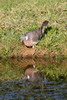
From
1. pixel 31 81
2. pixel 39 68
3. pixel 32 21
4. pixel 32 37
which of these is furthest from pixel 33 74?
pixel 32 21

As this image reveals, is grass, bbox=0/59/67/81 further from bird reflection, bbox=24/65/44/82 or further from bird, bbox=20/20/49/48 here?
bird, bbox=20/20/49/48

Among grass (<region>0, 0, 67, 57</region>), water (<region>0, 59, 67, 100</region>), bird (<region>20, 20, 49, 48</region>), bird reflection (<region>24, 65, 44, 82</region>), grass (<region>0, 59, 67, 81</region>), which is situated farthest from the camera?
grass (<region>0, 0, 67, 57</region>)

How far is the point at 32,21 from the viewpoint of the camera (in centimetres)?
1708

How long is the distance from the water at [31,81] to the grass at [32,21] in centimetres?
76

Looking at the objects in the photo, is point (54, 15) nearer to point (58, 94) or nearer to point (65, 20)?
point (65, 20)

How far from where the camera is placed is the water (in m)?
11.1

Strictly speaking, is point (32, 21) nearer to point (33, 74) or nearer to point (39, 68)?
point (39, 68)

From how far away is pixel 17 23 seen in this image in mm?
16953

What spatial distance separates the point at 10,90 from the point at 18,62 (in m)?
3.33

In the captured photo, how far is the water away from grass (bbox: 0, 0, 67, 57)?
0.76 metres

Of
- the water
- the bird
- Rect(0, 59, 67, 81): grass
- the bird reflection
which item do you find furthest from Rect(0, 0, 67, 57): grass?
the bird reflection

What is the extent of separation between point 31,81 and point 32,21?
197 inches

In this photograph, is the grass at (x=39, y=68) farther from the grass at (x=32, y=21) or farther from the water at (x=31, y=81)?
the grass at (x=32, y=21)

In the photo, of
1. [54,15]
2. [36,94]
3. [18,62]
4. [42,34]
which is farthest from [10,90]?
[54,15]
